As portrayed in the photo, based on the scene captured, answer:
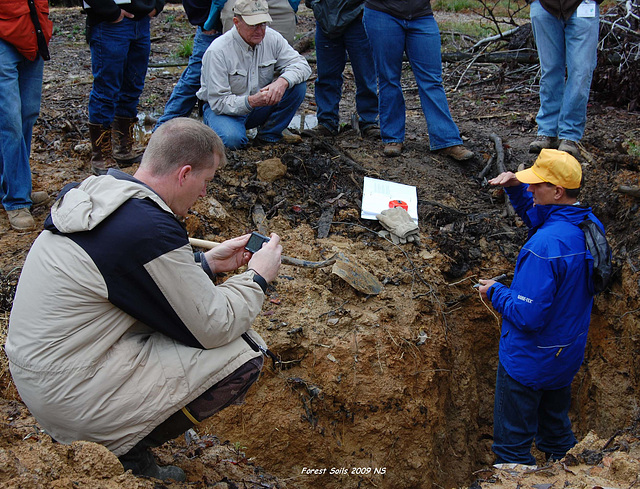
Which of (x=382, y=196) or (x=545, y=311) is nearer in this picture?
(x=545, y=311)

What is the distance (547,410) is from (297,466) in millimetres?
1704

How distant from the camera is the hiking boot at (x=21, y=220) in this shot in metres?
4.24

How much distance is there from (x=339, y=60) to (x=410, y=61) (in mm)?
894

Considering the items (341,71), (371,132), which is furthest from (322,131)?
(341,71)

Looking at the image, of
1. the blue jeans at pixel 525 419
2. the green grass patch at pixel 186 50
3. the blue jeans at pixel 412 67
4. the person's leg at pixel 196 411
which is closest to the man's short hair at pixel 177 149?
the person's leg at pixel 196 411

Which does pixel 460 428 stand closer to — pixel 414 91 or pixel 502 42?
pixel 414 91

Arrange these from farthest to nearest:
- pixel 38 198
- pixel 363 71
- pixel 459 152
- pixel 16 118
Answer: pixel 363 71, pixel 459 152, pixel 38 198, pixel 16 118

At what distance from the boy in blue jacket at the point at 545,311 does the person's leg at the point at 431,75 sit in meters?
2.31

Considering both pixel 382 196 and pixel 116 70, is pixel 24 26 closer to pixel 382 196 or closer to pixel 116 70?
pixel 116 70

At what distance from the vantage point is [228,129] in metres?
5.25

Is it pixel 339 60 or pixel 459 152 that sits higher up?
pixel 339 60

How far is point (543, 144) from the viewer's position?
219 inches

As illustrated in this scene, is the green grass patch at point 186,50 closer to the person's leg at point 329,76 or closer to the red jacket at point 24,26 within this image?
the person's leg at point 329,76

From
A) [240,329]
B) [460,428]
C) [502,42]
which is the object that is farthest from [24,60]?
[502,42]
